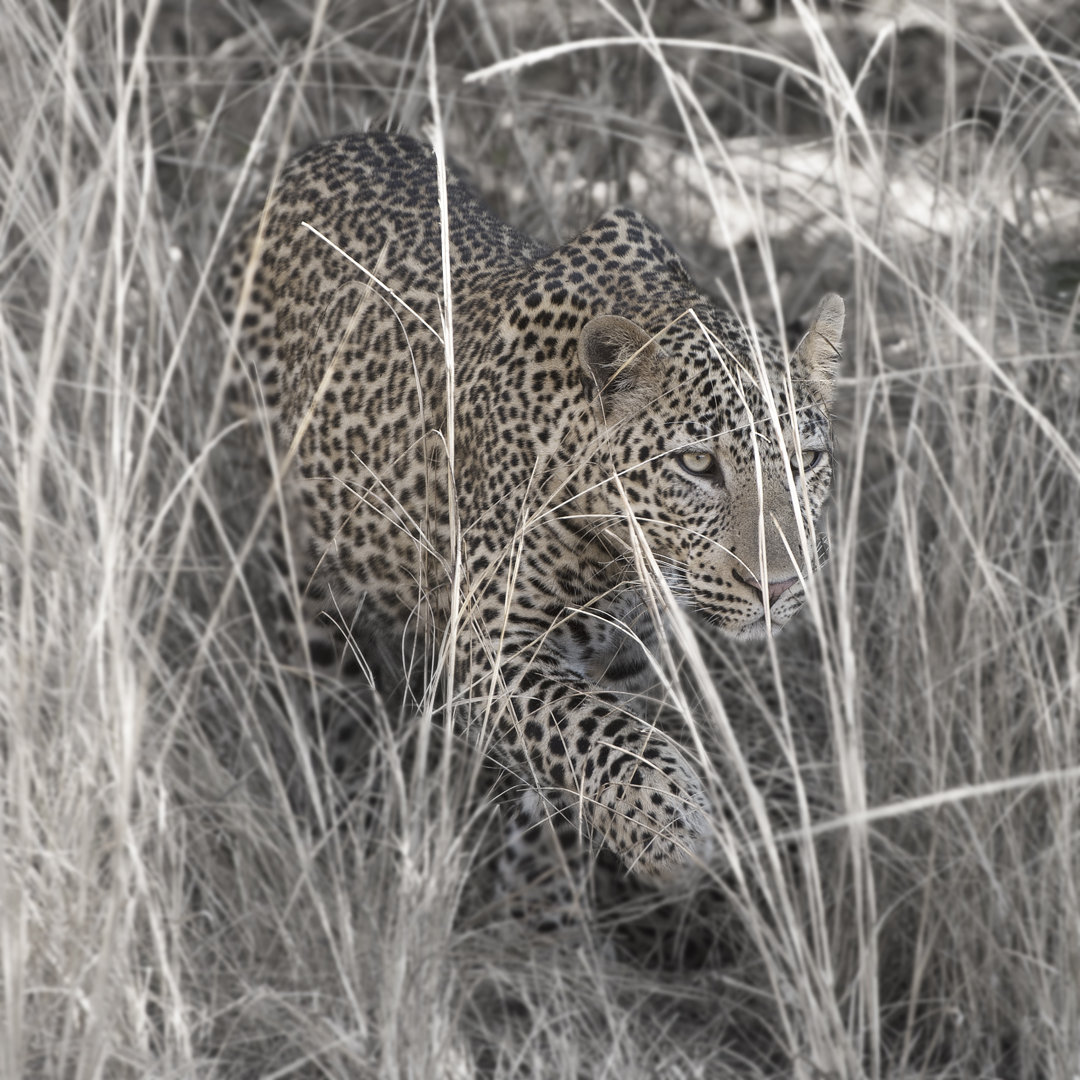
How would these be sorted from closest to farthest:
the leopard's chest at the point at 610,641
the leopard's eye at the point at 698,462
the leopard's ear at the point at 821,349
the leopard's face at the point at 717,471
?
1. the leopard's face at the point at 717,471
2. the leopard's eye at the point at 698,462
3. the leopard's ear at the point at 821,349
4. the leopard's chest at the point at 610,641

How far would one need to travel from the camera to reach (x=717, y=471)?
3.79 meters

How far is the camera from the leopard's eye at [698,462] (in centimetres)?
379

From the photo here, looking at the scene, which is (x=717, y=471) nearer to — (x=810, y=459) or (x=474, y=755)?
(x=810, y=459)

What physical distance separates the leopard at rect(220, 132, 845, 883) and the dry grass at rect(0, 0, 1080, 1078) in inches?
7.9

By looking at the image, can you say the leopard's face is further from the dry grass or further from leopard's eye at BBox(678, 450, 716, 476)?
the dry grass

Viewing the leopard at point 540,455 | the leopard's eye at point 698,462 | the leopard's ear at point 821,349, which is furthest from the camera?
the leopard's ear at point 821,349

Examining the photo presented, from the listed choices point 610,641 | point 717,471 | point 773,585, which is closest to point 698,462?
point 717,471

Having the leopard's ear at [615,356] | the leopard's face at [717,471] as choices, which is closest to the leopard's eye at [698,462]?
the leopard's face at [717,471]

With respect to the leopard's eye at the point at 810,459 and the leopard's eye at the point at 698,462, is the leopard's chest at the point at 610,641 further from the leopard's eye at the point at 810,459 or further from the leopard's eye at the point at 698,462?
the leopard's eye at the point at 810,459

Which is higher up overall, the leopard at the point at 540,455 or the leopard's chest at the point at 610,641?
the leopard at the point at 540,455

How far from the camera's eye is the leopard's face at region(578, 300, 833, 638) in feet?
11.9

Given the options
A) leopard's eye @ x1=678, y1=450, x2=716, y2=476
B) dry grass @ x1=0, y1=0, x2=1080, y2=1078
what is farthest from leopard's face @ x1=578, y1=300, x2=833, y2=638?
dry grass @ x1=0, y1=0, x2=1080, y2=1078

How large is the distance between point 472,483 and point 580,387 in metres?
0.44

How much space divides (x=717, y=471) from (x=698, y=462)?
5cm
